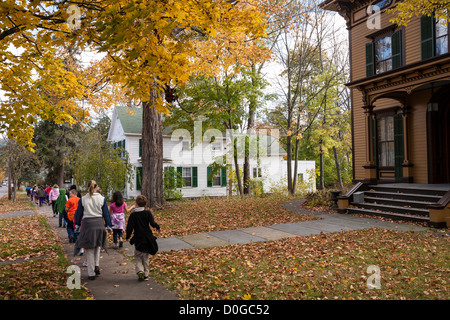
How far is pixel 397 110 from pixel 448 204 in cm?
654

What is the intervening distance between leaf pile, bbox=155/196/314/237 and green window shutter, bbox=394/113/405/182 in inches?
218

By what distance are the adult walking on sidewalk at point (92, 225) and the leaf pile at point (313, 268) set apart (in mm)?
1131

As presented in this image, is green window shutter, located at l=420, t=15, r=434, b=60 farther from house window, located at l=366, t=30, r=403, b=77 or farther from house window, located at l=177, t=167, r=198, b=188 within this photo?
house window, located at l=177, t=167, r=198, b=188

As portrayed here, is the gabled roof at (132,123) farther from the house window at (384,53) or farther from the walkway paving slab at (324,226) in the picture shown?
the walkway paving slab at (324,226)

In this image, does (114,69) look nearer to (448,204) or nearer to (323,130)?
(448,204)

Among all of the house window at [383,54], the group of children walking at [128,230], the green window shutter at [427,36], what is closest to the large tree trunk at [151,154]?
the group of children walking at [128,230]

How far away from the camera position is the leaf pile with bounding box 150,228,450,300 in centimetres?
534

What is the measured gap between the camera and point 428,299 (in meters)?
4.98

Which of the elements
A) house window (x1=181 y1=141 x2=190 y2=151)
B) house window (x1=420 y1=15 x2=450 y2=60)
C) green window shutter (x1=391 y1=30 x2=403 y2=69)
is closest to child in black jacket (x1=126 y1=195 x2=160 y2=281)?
house window (x1=420 y1=15 x2=450 y2=60)

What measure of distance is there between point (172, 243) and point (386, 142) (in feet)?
39.4

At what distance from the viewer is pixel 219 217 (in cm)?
1309

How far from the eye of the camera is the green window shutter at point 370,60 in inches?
645

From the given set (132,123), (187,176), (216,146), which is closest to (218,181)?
(187,176)

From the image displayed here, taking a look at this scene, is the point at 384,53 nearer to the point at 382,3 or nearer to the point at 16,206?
the point at 382,3
